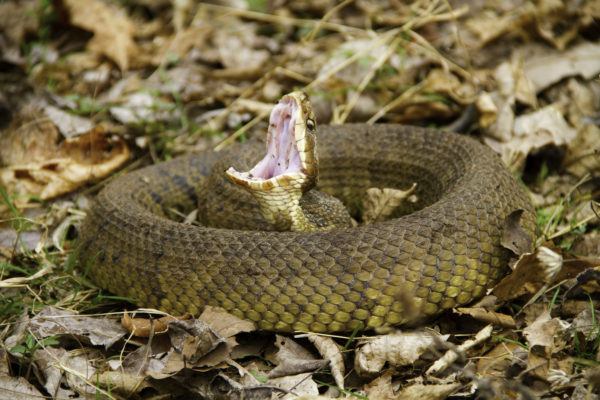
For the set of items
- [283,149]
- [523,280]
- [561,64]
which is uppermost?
[561,64]

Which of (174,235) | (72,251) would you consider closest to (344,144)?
(174,235)

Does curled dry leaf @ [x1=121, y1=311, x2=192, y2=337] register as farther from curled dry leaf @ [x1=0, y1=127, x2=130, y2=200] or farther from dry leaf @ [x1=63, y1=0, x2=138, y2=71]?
dry leaf @ [x1=63, y1=0, x2=138, y2=71]

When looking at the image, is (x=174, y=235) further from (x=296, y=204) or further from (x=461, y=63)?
(x=461, y=63)

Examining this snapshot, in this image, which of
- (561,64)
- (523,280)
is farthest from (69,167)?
(561,64)

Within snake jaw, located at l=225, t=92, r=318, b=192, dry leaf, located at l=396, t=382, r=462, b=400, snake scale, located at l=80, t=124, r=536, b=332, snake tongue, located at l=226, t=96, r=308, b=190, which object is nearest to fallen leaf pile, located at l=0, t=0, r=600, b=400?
dry leaf, located at l=396, t=382, r=462, b=400

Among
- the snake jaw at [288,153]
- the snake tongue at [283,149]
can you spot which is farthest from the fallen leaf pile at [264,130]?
the snake tongue at [283,149]

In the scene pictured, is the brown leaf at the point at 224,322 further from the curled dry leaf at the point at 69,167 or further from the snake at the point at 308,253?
the curled dry leaf at the point at 69,167

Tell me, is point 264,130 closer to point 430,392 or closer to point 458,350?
point 458,350
